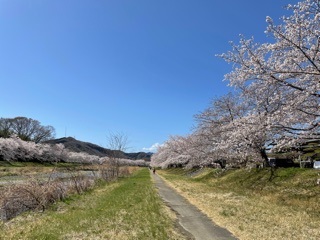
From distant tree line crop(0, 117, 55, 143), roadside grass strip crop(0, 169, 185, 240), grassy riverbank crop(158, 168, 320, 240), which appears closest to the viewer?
roadside grass strip crop(0, 169, 185, 240)

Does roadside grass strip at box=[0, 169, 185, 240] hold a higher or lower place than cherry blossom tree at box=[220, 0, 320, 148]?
lower

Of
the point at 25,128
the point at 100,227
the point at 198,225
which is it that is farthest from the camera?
the point at 25,128

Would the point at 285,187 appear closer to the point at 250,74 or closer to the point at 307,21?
the point at 250,74

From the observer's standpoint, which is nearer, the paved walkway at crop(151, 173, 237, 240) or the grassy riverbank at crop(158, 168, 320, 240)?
the paved walkway at crop(151, 173, 237, 240)

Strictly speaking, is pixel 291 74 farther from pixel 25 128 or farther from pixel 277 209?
pixel 25 128

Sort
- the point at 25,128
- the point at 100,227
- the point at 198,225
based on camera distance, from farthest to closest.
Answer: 1. the point at 25,128
2. the point at 198,225
3. the point at 100,227

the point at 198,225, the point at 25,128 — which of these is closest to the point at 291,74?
the point at 198,225

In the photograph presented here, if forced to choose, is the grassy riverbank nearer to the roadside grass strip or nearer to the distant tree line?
the roadside grass strip

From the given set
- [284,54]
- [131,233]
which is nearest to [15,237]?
[131,233]

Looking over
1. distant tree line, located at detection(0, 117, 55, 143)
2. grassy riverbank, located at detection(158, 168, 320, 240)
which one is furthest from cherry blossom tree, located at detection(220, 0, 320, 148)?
distant tree line, located at detection(0, 117, 55, 143)

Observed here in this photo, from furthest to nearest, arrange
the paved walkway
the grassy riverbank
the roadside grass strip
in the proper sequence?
the grassy riverbank → the paved walkway → the roadside grass strip

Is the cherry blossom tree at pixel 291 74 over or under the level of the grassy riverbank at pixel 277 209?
over

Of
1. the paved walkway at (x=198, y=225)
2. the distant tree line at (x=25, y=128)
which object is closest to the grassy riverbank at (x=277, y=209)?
the paved walkway at (x=198, y=225)

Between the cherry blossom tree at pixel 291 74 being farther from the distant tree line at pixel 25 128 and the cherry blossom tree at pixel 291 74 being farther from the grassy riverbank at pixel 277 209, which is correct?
the distant tree line at pixel 25 128
